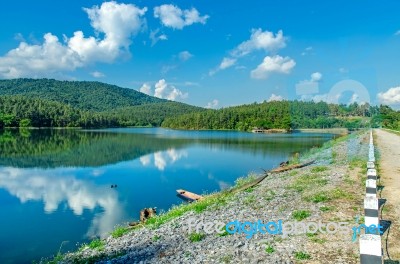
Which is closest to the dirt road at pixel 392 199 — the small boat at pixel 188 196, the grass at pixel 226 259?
the grass at pixel 226 259

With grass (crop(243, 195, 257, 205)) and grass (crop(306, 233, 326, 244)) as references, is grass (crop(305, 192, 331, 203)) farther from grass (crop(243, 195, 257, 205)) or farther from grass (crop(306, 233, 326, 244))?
grass (crop(306, 233, 326, 244))

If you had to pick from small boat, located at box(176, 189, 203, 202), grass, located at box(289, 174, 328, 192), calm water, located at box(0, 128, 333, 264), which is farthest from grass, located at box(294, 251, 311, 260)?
small boat, located at box(176, 189, 203, 202)

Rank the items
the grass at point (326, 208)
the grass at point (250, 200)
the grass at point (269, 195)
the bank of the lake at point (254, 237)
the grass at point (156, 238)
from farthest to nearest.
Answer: the grass at point (269, 195), the grass at point (250, 200), the grass at point (326, 208), the grass at point (156, 238), the bank of the lake at point (254, 237)

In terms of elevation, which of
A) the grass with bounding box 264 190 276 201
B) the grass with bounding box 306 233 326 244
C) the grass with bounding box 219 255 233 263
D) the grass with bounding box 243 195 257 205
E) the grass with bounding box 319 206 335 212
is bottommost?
the grass with bounding box 243 195 257 205

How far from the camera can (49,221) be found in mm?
20500

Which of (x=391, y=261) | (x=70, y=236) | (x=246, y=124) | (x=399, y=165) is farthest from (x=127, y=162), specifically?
(x=246, y=124)

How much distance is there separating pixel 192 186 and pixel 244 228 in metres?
19.8

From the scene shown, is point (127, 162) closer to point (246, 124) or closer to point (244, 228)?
point (244, 228)

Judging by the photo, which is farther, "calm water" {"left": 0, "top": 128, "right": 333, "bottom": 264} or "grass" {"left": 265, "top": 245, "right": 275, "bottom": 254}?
"calm water" {"left": 0, "top": 128, "right": 333, "bottom": 264}

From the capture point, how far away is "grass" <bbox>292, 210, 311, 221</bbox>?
1231 cm

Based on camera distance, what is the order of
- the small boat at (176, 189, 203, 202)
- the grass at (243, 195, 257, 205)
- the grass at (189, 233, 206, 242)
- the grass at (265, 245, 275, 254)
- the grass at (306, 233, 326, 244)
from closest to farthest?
the grass at (265, 245, 275, 254), the grass at (306, 233, 326, 244), the grass at (189, 233, 206, 242), the grass at (243, 195, 257, 205), the small boat at (176, 189, 203, 202)

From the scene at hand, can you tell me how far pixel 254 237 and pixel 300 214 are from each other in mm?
2723

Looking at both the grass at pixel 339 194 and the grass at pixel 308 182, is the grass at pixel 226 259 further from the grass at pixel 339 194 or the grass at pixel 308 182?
the grass at pixel 308 182

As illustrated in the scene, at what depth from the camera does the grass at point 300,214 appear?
1231 centimetres
